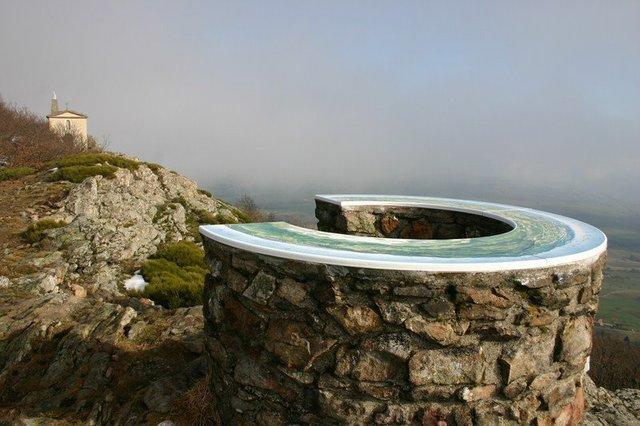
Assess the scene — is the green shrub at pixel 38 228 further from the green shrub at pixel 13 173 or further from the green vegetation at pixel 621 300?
the green vegetation at pixel 621 300

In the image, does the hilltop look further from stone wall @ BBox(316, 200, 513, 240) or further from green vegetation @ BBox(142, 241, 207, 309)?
stone wall @ BBox(316, 200, 513, 240)

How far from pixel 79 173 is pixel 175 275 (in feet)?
26.9

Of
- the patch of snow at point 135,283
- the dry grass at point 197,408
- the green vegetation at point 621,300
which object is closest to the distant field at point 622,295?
the green vegetation at point 621,300

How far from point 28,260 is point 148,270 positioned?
2.71 m

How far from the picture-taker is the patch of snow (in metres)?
10.2

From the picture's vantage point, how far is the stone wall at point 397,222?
312 inches

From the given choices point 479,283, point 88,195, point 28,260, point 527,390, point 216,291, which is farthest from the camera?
point 88,195

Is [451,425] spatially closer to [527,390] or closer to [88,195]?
[527,390]

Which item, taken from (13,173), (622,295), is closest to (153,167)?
(13,173)

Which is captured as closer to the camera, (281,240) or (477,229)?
(281,240)

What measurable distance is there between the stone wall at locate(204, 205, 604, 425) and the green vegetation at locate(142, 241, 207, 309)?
5.53 m

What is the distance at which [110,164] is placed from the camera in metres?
18.4

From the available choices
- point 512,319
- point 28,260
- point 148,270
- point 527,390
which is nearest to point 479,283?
point 512,319

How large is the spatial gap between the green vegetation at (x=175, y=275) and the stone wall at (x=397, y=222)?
341 centimetres
